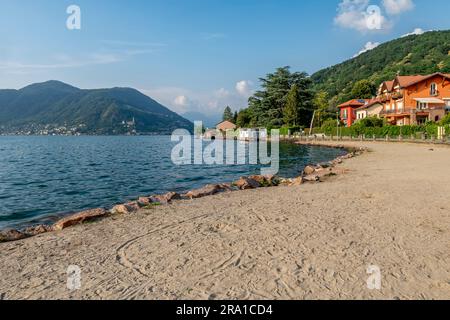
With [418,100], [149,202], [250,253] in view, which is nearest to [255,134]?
[418,100]

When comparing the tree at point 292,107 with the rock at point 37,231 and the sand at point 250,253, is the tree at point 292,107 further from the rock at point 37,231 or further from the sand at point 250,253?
the rock at point 37,231

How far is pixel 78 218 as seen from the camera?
10414 millimetres

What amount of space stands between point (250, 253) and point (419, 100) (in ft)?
211

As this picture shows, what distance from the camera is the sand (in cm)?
527

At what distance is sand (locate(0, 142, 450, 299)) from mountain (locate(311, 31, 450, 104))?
117 m

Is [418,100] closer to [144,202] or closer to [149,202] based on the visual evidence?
[149,202]

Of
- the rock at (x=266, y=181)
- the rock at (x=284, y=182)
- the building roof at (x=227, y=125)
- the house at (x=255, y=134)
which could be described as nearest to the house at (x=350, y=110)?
the house at (x=255, y=134)

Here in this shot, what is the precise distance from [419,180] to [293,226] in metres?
10.2

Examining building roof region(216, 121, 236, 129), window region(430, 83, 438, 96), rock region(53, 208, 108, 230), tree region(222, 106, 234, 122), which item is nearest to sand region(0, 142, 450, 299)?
rock region(53, 208, 108, 230)

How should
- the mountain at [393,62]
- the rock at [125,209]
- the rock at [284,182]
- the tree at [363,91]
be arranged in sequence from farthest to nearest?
the mountain at [393,62] → the tree at [363,91] → the rock at [284,182] → the rock at [125,209]

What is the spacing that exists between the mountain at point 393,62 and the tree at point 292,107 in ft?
136

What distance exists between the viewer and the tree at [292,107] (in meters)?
81.3

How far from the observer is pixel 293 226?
344 inches

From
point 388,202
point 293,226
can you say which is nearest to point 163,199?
point 293,226
